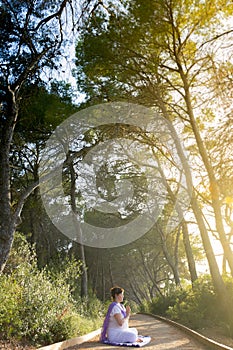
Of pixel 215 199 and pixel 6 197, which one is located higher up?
pixel 6 197

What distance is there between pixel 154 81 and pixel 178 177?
16.7 ft

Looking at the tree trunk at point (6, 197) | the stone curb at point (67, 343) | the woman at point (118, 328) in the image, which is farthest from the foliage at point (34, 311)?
the woman at point (118, 328)

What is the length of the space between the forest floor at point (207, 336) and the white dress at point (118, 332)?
1.48 meters

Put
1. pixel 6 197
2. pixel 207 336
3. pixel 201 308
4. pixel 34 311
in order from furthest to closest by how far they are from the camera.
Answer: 1. pixel 201 308
2. pixel 6 197
3. pixel 207 336
4. pixel 34 311

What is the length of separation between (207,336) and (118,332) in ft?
6.70

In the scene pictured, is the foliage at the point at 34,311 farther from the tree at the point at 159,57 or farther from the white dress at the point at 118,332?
the tree at the point at 159,57

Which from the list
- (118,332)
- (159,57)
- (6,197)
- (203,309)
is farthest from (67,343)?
(159,57)

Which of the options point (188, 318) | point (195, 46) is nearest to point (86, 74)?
point (195, 46)

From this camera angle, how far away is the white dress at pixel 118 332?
6.51 m

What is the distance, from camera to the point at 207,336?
7.46 meters

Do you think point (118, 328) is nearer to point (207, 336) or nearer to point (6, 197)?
point (207, 336)

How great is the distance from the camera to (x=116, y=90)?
37.7ft

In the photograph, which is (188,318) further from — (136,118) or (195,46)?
(195,46)

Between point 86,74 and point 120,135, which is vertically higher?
point 86,74
